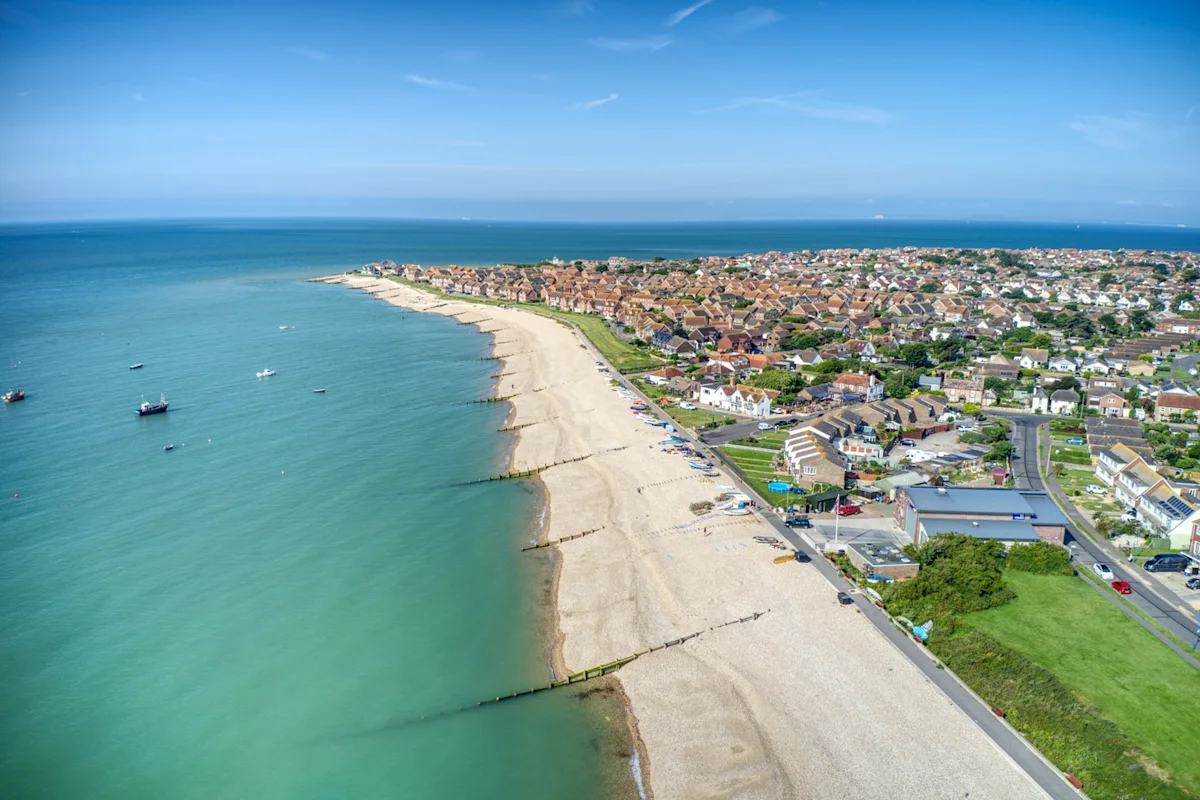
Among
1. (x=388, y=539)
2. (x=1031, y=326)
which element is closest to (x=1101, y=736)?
(x=388, y=539)

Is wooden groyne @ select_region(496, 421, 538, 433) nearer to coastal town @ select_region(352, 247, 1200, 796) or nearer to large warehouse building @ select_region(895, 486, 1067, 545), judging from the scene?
coastal town @ select_region(352, 247, 1200, 796)

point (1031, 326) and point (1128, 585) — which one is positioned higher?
point (1031, 326)

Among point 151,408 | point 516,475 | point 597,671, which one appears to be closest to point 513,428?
point 516,475

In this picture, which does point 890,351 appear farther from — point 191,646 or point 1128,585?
→ point 191,646

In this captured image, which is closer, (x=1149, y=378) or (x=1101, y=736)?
(x=1101, y=736)

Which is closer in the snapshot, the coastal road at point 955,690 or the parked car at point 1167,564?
the coastal road at point 955,690

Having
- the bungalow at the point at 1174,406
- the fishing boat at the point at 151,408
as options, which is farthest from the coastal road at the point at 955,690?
the fishing boat at the point at 151,408

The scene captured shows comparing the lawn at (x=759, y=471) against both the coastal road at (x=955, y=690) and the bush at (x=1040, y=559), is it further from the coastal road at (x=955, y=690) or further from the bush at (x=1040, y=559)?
the bush at (x=1040, y=559)

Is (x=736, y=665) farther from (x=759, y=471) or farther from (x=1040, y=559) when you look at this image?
(x=759, y=471)
